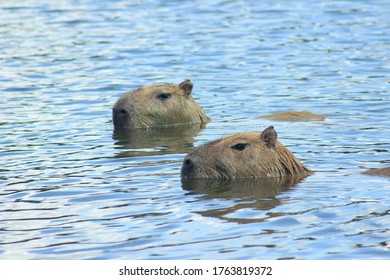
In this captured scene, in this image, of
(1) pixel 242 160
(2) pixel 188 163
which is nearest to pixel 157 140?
(2) pixel 188 163

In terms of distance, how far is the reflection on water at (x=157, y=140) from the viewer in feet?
45.6

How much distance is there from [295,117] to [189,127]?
5.09ft

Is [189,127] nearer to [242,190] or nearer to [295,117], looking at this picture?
[295,117]

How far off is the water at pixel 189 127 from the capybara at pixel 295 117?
19 cm

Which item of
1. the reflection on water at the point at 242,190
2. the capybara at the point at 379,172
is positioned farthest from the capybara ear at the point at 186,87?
the capybara at the point at 379,172

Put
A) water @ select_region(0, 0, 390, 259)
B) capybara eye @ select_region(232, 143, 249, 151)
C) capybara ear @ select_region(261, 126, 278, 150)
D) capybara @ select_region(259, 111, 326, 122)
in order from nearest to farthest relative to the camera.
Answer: water @ select_region(0, 0, 390, 259)
capybara ear @ select_region(261, 126, 278, 150)
capybara eye @ select_region(232, 143, 249, 151)
capybara @ select_region(259, 111, 326, 122)

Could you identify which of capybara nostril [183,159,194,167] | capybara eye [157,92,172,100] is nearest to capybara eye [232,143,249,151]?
capybara nostril [183,159,194,167]

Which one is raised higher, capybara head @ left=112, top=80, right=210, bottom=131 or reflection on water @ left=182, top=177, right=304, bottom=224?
capybara head @ left=112, top=80, right=210, bottom=131

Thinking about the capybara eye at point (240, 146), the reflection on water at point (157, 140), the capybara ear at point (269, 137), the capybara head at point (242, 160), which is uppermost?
the capybara ear at point (269, 137)

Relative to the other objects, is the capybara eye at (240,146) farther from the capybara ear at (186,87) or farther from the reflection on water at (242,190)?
the capybara ear at (186,87)

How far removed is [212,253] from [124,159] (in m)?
4.50

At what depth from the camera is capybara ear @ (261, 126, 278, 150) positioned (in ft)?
38.1

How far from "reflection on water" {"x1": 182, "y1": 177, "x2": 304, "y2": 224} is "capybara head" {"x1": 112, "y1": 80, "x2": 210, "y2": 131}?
4.09 m

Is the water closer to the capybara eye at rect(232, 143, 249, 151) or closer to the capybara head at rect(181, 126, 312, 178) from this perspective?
the capybara head at rect(181, 126, 312, 178)
